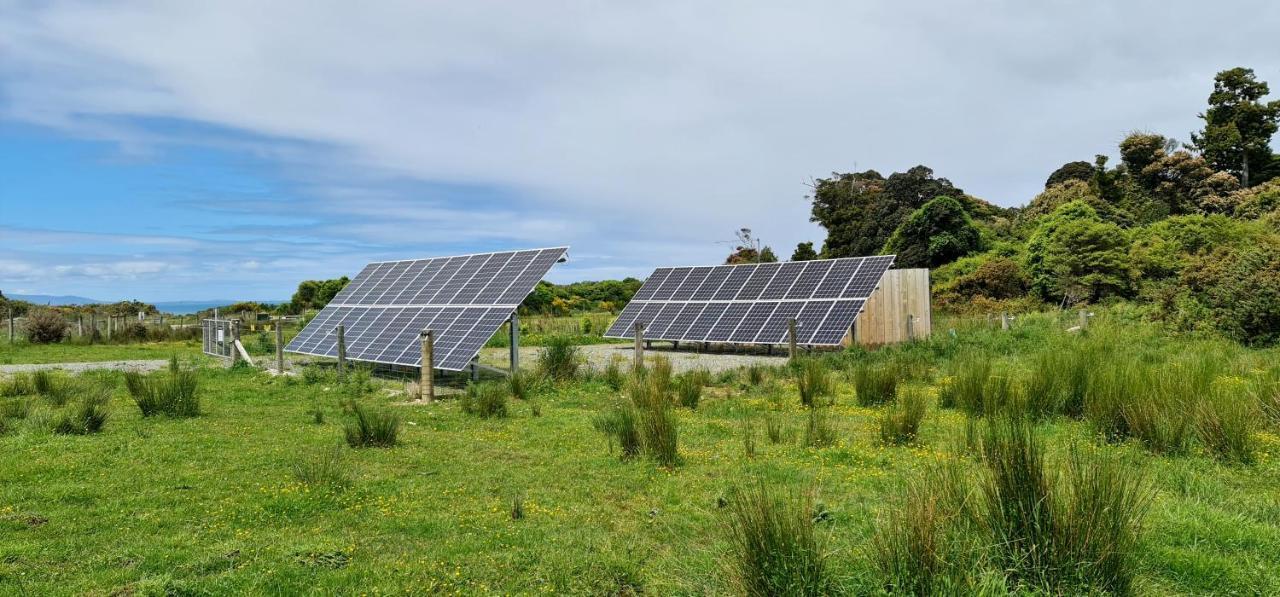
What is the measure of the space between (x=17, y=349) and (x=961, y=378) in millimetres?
27872

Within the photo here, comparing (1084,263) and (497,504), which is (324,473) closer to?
(497,504)

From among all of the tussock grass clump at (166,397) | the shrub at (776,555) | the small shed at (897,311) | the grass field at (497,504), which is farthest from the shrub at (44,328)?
the shrub at (776,555)

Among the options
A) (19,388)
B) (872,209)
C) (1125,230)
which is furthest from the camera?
(872,209)

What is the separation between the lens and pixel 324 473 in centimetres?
642

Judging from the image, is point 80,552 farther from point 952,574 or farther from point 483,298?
point 483,298

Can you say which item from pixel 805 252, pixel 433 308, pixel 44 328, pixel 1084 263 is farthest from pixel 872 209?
pixel 44 328

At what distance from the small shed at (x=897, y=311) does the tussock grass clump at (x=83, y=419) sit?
16.4 meters

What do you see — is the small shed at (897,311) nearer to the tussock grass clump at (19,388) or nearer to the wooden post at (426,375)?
the wooden post at (426,375)

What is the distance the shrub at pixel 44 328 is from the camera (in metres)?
27.0

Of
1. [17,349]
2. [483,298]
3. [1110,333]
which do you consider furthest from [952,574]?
[17,349]

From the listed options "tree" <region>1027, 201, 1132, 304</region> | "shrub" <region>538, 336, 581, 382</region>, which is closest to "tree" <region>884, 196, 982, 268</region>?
"tree" <region>1027, 201, 1132, 304</region>

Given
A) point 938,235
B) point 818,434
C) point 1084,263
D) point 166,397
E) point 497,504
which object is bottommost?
point 497,504

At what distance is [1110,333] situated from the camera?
59.9 ft

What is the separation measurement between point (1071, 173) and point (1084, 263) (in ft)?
69.8
